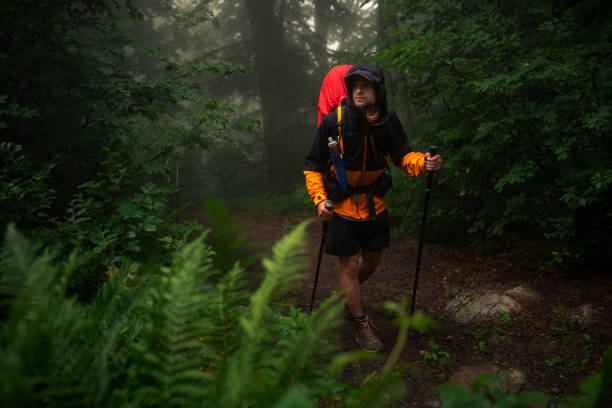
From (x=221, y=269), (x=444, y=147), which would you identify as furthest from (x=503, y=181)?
(x=221, y=269)

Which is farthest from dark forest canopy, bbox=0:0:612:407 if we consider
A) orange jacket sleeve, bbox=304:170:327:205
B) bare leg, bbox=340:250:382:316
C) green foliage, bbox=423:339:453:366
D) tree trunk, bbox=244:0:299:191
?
tree trunk, bbox=244:0:299:191

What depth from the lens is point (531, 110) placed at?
3.70 metres

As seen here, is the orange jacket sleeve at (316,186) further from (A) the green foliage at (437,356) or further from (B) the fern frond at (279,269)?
(B) the fern frond at (279,269)

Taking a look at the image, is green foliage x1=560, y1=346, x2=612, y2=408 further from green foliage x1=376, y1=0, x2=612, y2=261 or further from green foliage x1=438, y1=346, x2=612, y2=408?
green foliage x1=376, y1=0, x2=612, y2=261

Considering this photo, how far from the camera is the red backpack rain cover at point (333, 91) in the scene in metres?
3.11

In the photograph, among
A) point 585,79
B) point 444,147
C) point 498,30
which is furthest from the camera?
point 444,147

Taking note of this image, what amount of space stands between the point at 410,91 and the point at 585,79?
254 cm

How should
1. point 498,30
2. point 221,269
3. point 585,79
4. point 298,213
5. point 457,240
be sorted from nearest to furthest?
point 221,269, point 585,79, point 498,30, point 457,240, point 298,213

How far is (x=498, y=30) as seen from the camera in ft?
15.0

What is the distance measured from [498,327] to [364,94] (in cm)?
260

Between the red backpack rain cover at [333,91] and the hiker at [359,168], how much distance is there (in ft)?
0.45

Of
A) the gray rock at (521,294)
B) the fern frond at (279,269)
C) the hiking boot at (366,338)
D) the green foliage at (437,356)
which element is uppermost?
Answer: the fern frond at (279,269)

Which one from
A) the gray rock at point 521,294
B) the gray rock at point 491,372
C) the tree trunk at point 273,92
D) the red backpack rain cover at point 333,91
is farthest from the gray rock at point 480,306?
the tree trunk at point 273,92

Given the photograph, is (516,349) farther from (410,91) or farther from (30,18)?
(30,18)
